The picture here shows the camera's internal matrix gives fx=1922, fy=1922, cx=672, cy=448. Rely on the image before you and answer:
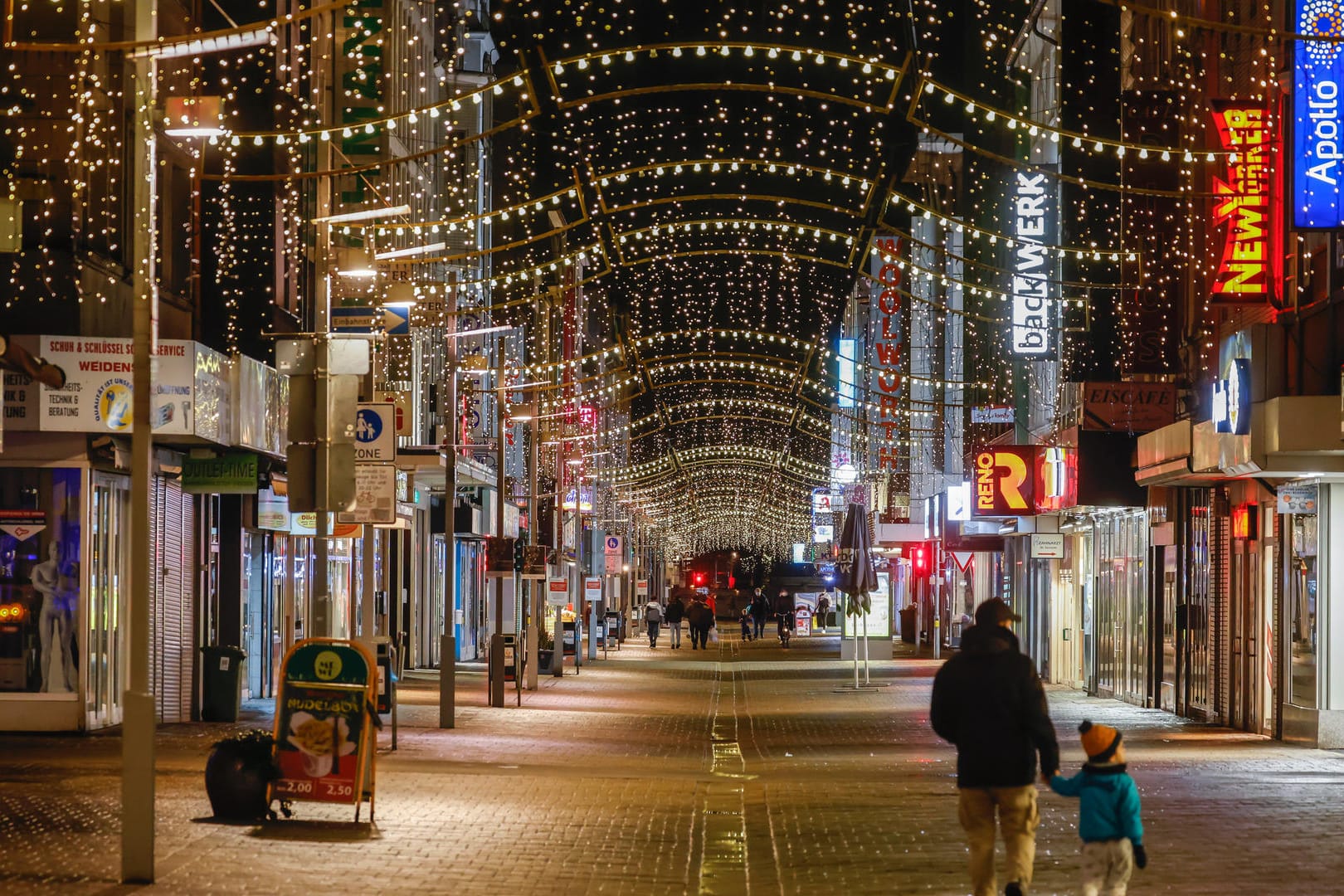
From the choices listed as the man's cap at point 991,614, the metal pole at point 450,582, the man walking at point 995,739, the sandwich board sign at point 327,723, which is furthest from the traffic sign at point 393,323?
the man walking at point 995,739

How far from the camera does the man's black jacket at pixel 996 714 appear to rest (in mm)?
9617

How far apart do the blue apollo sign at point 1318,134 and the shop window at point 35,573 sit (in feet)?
43.9

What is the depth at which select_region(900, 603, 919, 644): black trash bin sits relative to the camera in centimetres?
6526

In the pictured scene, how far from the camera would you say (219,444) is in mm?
23250

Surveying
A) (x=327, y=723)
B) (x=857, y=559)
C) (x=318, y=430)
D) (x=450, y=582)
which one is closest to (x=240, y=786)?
(x=327, y=723)

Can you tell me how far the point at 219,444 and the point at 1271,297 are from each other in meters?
12.4

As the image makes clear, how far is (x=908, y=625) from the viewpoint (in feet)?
217

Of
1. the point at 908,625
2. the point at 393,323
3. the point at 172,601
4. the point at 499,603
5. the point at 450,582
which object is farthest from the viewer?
the point at 908,625

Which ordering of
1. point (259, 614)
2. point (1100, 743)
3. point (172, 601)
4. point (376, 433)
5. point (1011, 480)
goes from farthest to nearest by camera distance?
point (1011, 480) → point (259, 614) → point (172, 601) → point (376, 433) → point (1100, 743)

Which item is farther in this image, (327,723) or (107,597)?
(107,597)

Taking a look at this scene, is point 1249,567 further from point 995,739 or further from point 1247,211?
point 995,739

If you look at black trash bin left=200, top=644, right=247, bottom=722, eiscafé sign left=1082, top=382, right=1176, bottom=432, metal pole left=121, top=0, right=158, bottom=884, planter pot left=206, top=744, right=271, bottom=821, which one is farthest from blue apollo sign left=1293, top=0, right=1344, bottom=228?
black trash bin left=200, top=644, right=247, bottom=722

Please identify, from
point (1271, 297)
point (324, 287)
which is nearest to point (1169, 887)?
point (324, 287)

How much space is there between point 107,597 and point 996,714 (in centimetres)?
1554
